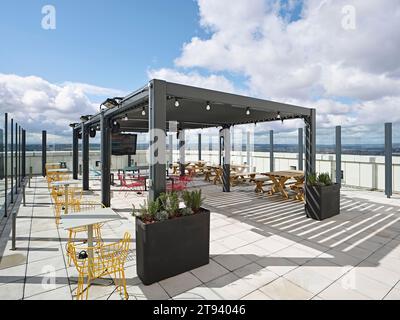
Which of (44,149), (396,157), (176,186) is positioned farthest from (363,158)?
(44,149)

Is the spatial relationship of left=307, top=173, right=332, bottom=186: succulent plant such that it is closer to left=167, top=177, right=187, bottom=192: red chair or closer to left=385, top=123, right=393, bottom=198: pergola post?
left=385, top=123, right=393, bottom=198: pergola post

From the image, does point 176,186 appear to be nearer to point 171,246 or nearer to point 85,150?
point 85,150

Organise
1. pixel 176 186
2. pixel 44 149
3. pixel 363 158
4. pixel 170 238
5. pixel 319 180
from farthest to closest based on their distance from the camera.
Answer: pixel 44 149 < pixel 363 158 < pixel 176 186 < pixel 319 180 < pixel 170 238

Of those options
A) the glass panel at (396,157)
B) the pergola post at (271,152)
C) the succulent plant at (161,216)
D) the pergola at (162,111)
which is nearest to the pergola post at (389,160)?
the glass panel at (396,157)

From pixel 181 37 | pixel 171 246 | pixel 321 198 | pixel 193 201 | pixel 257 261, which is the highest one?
pixel 181 37

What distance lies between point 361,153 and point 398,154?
144 cm

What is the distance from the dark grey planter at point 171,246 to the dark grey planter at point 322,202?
10.7 feet

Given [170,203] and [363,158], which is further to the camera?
[363,158]

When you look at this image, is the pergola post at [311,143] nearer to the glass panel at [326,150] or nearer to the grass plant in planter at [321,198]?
the grass plant in planter at [321,198]

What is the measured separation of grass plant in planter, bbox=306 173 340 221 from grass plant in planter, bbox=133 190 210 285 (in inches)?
129

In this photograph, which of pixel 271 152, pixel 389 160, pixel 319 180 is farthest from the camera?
pixel 271 152

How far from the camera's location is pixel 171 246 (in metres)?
2.79

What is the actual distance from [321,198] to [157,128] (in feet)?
13.3
